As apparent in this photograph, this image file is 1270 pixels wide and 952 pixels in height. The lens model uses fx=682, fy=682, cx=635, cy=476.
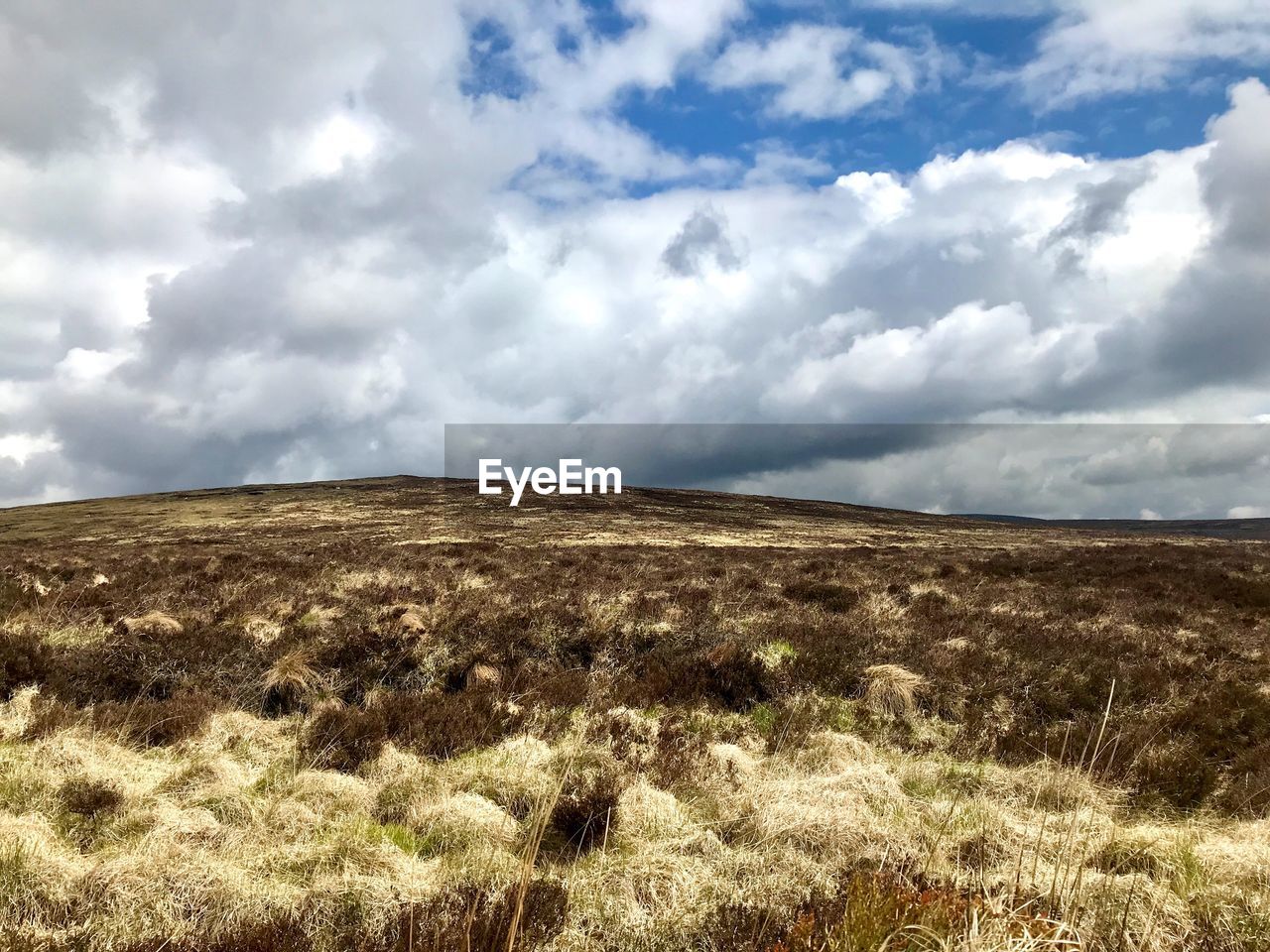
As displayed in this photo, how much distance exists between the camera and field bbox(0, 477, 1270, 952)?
13.8ft

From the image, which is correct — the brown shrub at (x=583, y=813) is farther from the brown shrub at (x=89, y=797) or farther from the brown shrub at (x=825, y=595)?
the brown shrub at (x=825, y=595)

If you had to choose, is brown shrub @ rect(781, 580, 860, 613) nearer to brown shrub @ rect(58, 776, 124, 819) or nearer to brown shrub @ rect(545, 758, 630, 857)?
brown shrub @ rect(545, 758, 630, 857)

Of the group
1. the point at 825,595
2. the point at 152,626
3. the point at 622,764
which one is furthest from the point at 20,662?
the point at 825,595

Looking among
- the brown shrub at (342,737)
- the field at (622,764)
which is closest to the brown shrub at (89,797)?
the field at (622,764)

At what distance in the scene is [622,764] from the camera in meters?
7.23

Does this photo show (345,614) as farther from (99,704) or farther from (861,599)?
(861,599)

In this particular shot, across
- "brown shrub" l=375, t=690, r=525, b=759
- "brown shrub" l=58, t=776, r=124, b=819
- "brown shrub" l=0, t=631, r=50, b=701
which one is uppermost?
"brown shrub" l=0, t=631, r=50, b=701

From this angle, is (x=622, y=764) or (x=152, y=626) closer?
(x=622, y=764)

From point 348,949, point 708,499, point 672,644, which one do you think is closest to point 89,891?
point 348,949

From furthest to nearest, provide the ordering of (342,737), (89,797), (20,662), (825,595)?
(825,595) < (20,662) < (342,737) < (89,797)

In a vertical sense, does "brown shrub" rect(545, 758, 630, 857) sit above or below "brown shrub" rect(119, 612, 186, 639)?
below

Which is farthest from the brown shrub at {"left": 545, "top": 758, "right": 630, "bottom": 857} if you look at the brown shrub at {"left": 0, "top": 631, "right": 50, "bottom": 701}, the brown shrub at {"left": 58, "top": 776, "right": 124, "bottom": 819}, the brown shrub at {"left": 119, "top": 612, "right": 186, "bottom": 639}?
the brown shrub at {"left": 119, "top": 612, "right": 186, "bottom": 639}

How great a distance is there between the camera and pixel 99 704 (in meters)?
8.55

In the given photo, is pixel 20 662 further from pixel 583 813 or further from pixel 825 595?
pixel 825 595
